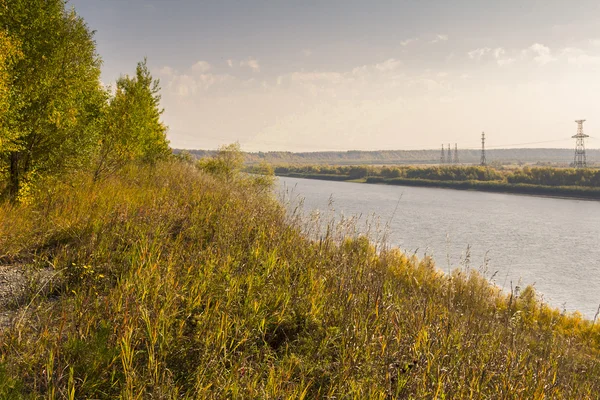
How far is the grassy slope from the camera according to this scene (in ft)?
9.86

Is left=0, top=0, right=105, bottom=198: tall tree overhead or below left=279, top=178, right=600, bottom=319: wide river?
overhead

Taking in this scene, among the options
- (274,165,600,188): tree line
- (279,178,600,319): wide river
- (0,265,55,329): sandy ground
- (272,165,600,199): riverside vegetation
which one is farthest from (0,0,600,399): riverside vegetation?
(274,165,600,188): tree line

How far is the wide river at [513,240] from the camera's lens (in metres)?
23.3

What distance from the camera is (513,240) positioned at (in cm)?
3600

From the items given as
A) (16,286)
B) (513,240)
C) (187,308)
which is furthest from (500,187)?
(16,286)

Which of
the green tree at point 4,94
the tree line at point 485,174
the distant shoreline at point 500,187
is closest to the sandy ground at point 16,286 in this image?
the green tree at point 4,94

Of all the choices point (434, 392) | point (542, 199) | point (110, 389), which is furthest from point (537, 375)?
point (542, 199)

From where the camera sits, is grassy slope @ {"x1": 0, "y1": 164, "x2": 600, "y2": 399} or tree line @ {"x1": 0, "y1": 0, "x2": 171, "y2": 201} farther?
tree line @ {"x1": 0, "y1": 0, "x2": 171, "y2": 201}

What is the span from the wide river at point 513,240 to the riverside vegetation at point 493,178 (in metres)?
19.0

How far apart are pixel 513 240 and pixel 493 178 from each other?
70343mm

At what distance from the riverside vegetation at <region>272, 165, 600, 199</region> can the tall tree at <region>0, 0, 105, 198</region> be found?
9196 cm

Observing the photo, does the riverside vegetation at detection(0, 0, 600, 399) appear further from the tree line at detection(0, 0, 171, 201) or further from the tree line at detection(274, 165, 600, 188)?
the tree line at detection(274, 165, 600, 188)

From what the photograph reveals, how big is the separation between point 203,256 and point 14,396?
261 cm

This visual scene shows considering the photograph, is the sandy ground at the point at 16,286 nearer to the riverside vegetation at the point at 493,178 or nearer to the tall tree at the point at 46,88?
the tall tree at the point at 46,88
